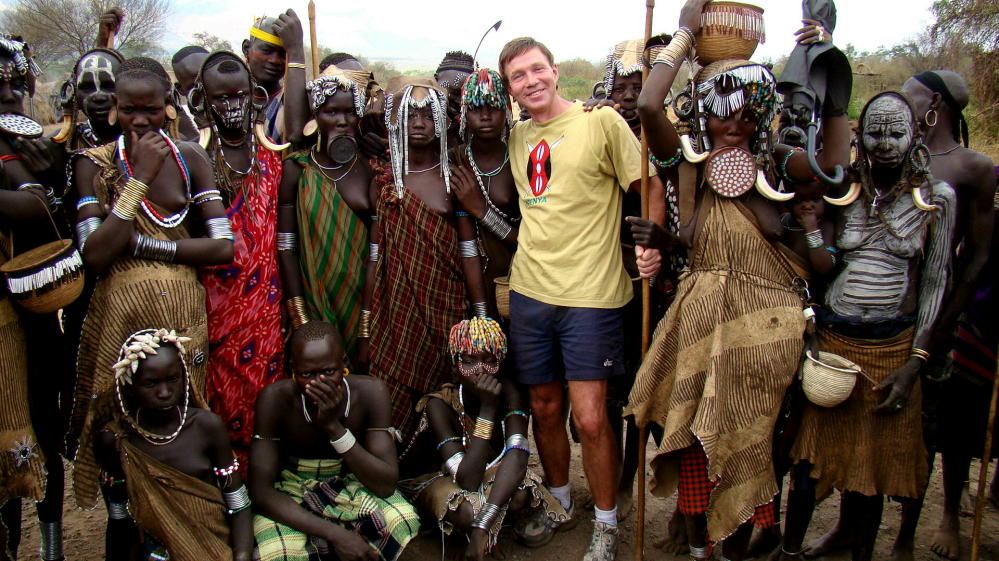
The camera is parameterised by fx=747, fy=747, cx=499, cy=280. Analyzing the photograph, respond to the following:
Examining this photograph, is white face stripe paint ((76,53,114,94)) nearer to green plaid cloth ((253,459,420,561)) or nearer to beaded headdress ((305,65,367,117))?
beaded headdress ((305,65,367,117))

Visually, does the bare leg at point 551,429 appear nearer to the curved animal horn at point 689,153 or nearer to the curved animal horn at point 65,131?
the curved animal horn at point 689,153

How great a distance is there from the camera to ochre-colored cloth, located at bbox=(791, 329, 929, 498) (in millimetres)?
3395

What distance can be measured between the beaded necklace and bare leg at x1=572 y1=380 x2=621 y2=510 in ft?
6.85

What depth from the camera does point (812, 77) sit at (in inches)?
150

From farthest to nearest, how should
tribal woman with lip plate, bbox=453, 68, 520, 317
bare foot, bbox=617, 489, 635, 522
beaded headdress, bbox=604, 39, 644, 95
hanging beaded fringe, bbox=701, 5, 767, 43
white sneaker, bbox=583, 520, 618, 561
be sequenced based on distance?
beaded headdress, bbox=604, 39, 644, 95
bare foot, bbox=617, 489, 635, 522
tribal woman with lip plate, bbox=453, 68, 520, 317
white sneaker, bbox=583, 520, 618, 561
hanging beaded fringe, bbox=701, 5, 767, 43

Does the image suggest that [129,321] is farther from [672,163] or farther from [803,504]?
[803,504]

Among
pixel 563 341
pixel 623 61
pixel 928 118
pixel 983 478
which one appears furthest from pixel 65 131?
pixel 983 478

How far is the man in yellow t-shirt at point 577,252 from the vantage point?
382cm

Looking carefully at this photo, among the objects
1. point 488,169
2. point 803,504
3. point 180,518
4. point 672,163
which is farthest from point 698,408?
point 180,518

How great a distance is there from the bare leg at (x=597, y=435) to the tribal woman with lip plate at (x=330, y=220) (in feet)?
4.14

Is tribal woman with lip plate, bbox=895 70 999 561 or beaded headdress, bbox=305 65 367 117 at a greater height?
beaded headdress, bbox=305 65 367 117

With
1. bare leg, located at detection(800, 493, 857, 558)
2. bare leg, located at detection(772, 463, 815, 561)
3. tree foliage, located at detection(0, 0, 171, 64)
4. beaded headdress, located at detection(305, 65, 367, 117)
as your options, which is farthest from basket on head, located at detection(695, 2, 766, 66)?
tree foliage, located at detection(0, 0, 171, 64)

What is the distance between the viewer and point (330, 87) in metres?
4.09

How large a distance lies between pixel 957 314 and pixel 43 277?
4028 mm
